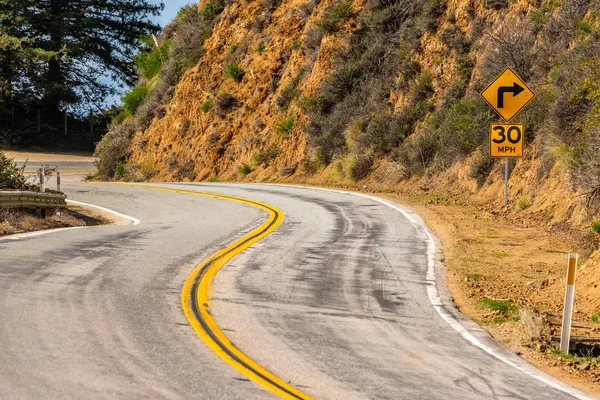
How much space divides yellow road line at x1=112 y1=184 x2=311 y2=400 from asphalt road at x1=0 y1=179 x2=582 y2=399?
0.34 ft

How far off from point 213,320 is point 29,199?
10.6 m

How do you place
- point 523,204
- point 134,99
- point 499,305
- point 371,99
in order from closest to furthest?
point 499,305 < point 523,204 < point 371,99 < point 134,99

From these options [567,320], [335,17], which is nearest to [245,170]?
[335,17]

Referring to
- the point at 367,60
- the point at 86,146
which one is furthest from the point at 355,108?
the point at 86,146

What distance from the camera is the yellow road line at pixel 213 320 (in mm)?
6574

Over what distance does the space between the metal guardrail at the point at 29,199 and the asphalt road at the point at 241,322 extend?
2.24 m

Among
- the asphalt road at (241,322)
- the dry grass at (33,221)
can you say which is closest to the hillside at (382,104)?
the asphalt road at (241,322)

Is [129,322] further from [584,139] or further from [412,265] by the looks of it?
[584,139]

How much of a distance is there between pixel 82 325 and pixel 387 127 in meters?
20.9

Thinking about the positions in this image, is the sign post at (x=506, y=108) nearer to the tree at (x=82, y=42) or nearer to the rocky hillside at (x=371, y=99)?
the rocky hillside at (x=371, y=99)

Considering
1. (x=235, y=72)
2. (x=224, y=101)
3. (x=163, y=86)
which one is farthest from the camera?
(x=163, y=86)

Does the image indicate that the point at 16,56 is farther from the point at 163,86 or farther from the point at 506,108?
the point at 506,108

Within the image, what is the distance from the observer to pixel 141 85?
47.4 metres

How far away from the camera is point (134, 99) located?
A: 4519 centimetres
